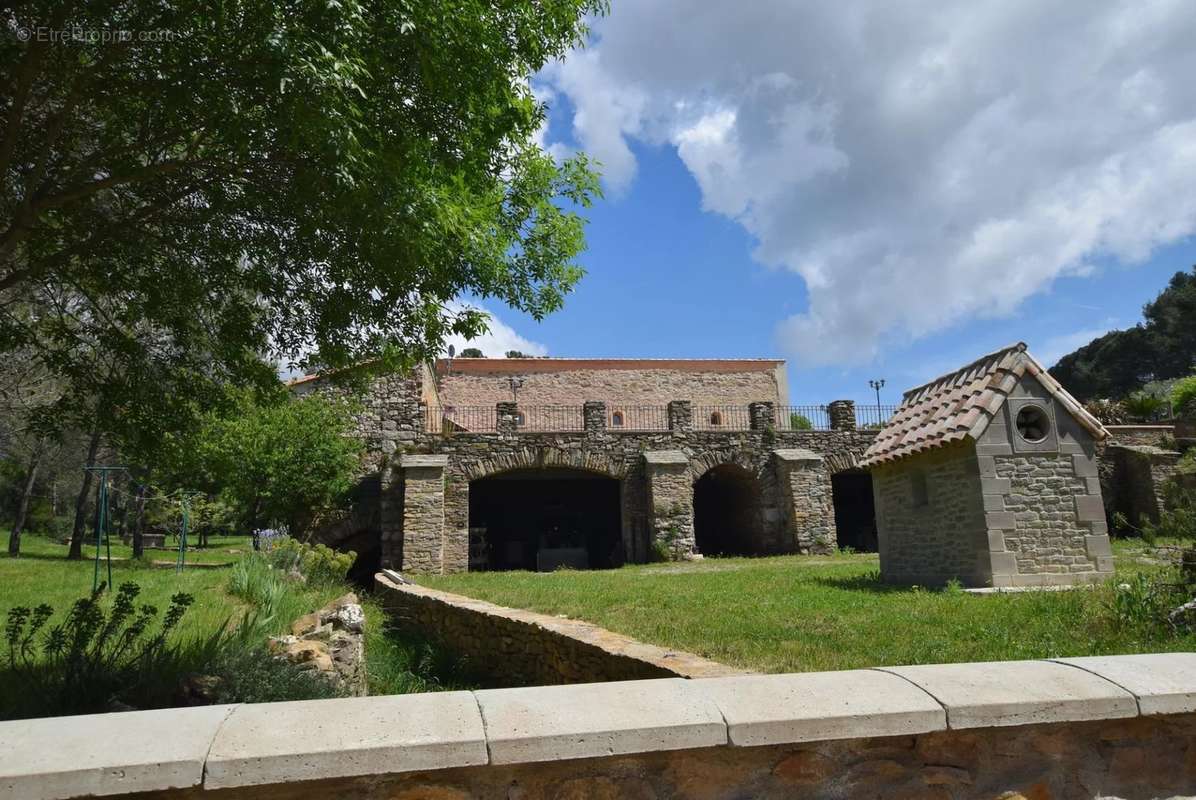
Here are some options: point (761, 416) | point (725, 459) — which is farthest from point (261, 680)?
point (761, 416)

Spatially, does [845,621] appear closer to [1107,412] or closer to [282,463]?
[282,463]

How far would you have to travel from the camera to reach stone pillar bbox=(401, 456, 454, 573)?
17.0 meters

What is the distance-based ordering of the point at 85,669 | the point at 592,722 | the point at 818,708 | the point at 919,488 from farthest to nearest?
1. the point at 919,488
2. the point at 85,669
3. the point at 818,708
4. the point at 592,722

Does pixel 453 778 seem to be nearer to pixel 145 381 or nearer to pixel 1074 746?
pixel 1074 746

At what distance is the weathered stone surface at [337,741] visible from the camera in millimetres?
1936

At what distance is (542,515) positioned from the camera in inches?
917

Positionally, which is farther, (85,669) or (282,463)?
(282,463)

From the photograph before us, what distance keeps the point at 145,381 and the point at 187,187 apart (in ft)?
5.12

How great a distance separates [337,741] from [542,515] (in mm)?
21450

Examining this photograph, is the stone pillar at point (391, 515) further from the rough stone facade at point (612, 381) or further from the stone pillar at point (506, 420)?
the rough stone facade at point (612, 381)

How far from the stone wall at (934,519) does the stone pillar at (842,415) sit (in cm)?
957

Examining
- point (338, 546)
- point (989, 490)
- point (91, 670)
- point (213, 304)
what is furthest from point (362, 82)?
point (338, 546)

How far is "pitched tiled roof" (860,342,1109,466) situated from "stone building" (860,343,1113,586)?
2 centimetres

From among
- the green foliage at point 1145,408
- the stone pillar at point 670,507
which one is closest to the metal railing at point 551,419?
the stone pillar at point 670,507
